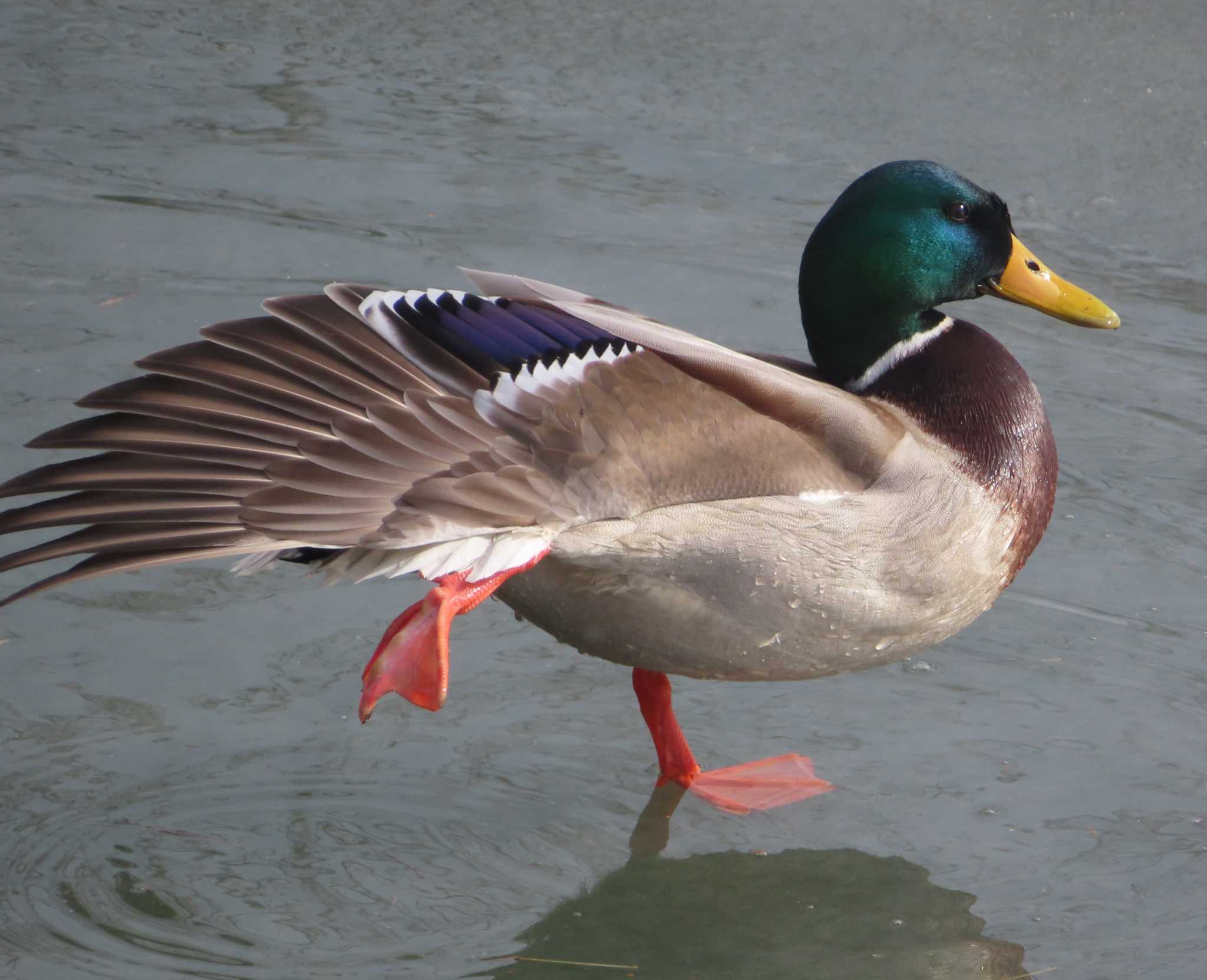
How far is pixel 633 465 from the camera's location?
113 inches

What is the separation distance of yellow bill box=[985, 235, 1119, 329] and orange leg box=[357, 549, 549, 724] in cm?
136

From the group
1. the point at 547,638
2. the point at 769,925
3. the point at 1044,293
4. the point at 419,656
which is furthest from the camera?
the point at 547,638

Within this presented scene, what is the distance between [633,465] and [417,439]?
1.22ft

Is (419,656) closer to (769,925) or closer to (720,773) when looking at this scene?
(769,925)

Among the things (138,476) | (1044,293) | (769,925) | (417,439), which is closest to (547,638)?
(769,925)

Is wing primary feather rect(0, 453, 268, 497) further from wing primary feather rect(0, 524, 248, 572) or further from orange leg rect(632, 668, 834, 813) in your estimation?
orange leg rect(632, 668, 834, 813)

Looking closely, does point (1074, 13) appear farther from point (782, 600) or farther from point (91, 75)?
point (782, 600)

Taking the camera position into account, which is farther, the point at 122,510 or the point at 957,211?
the point at 957,211

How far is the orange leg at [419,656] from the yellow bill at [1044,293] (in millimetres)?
1358

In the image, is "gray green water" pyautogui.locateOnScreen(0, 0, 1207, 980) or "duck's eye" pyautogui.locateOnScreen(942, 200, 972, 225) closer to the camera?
"gray green water" pyautogui.locateOnScreen(0, 0, 1207, 980)

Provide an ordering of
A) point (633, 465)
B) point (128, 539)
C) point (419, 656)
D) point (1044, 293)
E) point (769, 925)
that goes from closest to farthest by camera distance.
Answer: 1. point (128, 539)
2. point (419, 656)
3. point (633, 465)
4. point (769, 925)
5. point (1044, 293)

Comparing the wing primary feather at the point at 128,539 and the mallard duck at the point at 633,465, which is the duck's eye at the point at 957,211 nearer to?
the mallard duck at the point at 633,465

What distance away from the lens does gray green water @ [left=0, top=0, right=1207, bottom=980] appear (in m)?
2.96

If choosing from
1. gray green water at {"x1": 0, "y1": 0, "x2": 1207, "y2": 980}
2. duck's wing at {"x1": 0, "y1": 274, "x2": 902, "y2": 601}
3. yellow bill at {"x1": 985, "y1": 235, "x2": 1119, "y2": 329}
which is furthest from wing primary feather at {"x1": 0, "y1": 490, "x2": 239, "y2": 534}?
yellow bill at {"x1": 985, "y1": 235, "x2": 1119, "y2": 329}
